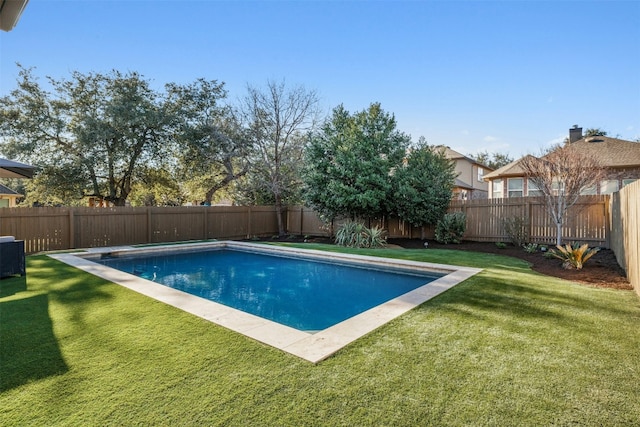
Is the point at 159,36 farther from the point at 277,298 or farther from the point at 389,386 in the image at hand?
the point at 389,386

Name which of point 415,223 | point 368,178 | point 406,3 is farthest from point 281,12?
point 415,223

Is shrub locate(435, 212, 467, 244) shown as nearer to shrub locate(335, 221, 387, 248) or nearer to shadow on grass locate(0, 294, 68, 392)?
shrub locate(335, 221, 387, 248)

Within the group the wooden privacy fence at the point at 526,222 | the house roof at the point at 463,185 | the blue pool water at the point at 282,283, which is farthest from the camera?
the house roof at the point at 463,185

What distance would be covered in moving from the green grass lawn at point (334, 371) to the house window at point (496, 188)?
51.4 feet

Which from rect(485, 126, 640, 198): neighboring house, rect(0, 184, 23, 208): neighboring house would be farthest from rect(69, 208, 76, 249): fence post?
rect(485, 126, 640, 198): neighboring house

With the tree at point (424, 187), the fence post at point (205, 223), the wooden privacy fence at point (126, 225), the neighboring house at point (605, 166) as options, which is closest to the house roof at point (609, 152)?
the neighboring house at point (605, 166)

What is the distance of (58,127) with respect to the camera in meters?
15.3

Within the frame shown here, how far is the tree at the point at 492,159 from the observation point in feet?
135

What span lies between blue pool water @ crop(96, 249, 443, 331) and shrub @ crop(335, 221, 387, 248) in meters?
2.76

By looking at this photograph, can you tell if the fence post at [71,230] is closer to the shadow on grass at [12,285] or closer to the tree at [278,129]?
the shadow on grass at [12,285]

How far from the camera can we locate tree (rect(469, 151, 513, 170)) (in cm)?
4106

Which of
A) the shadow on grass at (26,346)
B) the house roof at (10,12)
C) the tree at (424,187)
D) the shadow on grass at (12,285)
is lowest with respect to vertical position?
the shadow on grass at (26,346)

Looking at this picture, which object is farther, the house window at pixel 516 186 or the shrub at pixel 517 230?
the house window at pixel 516 186

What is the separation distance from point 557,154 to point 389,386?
9.52 metres
